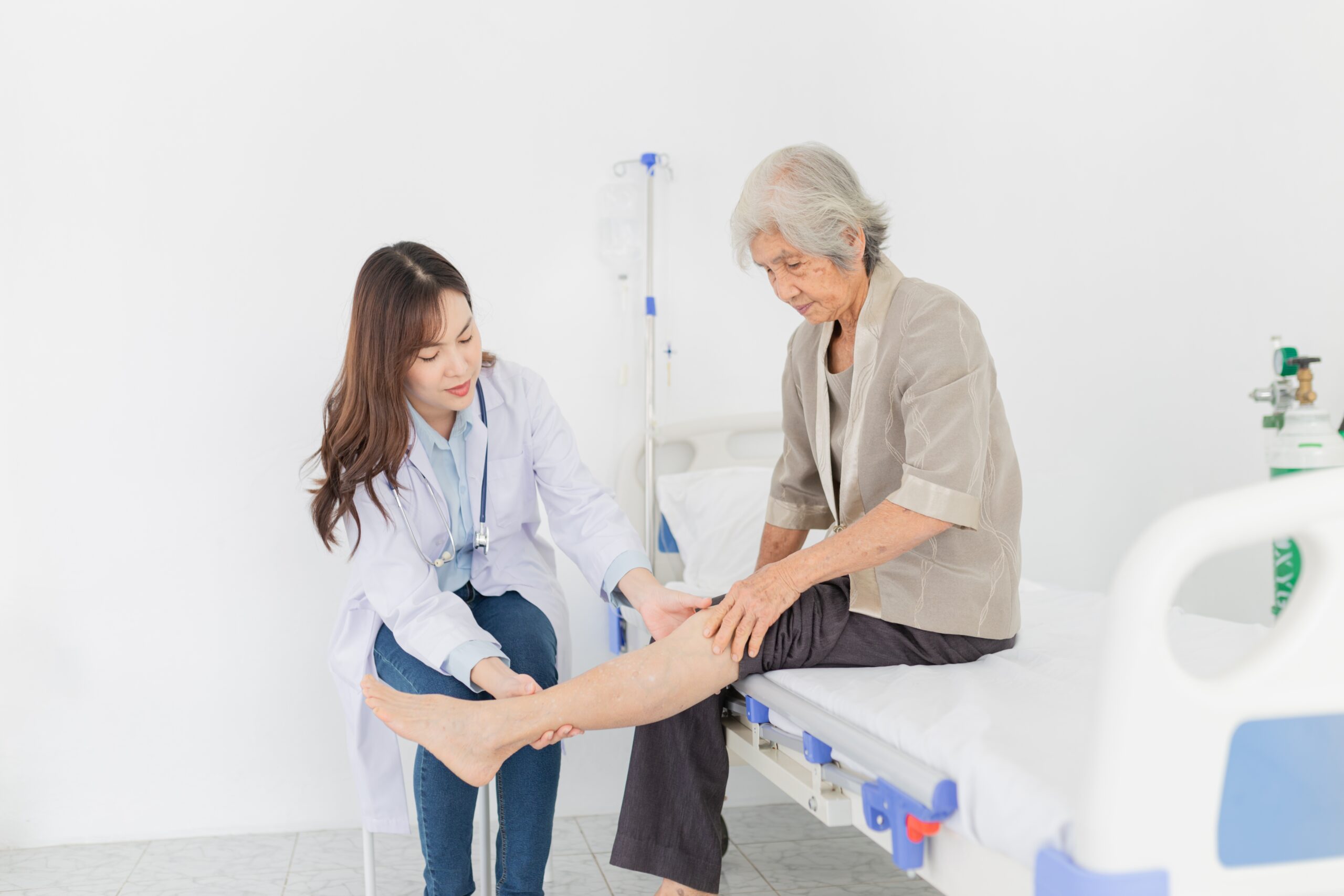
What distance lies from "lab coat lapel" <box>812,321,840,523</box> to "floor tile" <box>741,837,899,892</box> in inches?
35.6

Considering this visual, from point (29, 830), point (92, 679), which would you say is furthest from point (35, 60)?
point (29, 830)

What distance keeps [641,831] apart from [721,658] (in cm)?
38

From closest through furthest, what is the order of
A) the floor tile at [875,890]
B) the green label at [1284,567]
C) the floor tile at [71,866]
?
1. the floor tile at [875,890]
2. the floor tile at [71,866]
3. the green label at [1284,567]

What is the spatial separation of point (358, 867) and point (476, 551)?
3.07 ft

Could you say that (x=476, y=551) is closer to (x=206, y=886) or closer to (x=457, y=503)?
A: (x=457, y=503)

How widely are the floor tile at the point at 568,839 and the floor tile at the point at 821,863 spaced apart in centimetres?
40

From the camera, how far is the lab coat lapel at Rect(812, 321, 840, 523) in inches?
74.5

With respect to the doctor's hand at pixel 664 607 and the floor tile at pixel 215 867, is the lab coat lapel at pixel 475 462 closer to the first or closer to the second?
the doctor's hand at pixel 664 607

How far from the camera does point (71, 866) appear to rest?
7.96ft

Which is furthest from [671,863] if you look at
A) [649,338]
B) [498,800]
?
[649,338]

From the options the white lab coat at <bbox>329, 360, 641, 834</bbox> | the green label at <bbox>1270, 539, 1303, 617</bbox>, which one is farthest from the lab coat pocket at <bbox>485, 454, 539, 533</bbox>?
the green label at <bbox>1270, 539, 1303, 617</bbox>

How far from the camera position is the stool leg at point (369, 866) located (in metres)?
2.04

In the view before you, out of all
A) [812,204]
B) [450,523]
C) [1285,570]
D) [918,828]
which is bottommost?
[1285,570]

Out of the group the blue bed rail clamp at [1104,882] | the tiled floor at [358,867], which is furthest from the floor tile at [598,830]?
the blue bed rail clamp at [1104,882]
